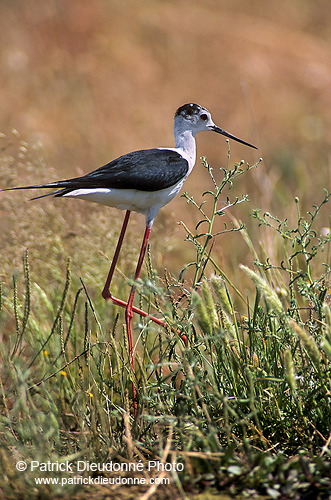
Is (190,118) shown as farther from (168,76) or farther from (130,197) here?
(168,76)

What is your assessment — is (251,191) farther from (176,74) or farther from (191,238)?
(191,238)

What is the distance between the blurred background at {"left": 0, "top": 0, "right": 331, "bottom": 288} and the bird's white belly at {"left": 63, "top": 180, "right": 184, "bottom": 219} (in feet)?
11.4

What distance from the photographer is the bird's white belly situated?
Answer: 268 centimetres

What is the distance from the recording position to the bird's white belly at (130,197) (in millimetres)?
2680

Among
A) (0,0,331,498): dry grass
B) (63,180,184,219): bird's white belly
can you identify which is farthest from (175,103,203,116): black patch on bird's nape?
(0,0,331,498): dry grass

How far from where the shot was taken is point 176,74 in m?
10.2

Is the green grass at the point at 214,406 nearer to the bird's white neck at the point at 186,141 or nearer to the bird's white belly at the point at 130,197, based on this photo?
the bird's white belly at the point at 130,197

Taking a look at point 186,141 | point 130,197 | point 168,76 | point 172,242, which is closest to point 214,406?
point 130,197

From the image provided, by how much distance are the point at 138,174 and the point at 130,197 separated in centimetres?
10

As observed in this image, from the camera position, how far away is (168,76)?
10.1m

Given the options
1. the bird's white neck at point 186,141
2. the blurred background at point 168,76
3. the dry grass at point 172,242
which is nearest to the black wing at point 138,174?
the bird's white neck at point 186,141

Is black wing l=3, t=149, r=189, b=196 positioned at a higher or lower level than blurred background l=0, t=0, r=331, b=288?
lower

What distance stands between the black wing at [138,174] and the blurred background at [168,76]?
3.50 metres

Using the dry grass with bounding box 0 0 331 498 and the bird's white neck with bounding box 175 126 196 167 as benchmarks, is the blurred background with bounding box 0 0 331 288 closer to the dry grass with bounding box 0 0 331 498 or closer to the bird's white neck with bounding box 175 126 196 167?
the dry grass with bounding box 0 0 331 498
